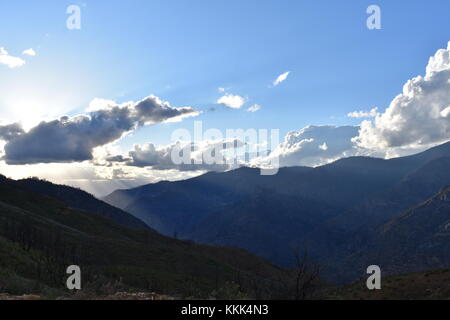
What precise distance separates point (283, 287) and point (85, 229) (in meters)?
120

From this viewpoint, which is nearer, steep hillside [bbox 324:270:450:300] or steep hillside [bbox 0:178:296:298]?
steep hillside [bbox 0:178:296:298]

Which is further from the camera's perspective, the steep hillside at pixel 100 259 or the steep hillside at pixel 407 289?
the steep hillside at pixel 407 289

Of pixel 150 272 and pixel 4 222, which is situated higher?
→ pixel 4 222

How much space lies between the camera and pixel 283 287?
99.5 ft

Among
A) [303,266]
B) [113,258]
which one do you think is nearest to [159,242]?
[113,258]

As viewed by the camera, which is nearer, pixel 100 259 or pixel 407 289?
pixel 407 289

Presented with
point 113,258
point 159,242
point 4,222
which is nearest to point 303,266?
point 113,258

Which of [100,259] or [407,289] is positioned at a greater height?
[100,259]
